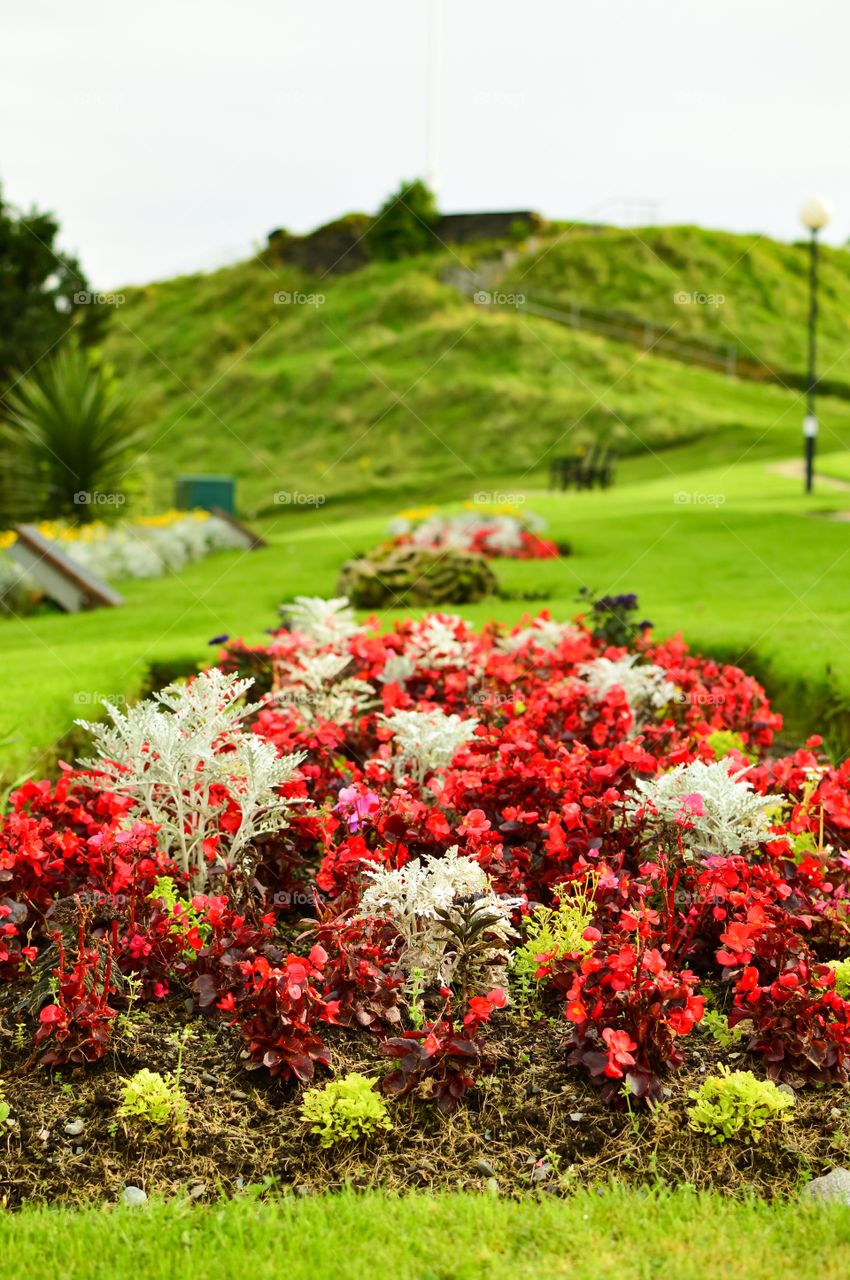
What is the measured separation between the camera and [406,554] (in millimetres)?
10891

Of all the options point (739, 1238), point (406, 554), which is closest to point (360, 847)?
point (739, 1238)

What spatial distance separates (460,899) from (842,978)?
118cm

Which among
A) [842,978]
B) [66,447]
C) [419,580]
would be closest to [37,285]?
[66,447]

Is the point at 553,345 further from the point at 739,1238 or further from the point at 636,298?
the point at 739,1238

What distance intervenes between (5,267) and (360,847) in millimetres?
27095

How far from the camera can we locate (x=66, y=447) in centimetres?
1541

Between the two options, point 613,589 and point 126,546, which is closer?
point 613,589

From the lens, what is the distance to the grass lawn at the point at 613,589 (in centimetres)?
673

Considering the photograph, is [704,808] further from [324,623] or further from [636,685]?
[324,623]

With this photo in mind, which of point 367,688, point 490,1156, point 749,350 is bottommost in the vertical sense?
point 490,1156

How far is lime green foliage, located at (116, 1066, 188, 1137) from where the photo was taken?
3178mm

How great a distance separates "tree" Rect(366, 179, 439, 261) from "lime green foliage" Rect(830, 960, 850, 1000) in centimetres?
3979

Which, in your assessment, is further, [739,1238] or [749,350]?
[749,350]

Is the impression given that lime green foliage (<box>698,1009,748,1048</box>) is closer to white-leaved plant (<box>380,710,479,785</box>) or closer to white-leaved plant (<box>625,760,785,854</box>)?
white-leaved plant (<box>625,760,785,854</box>)
